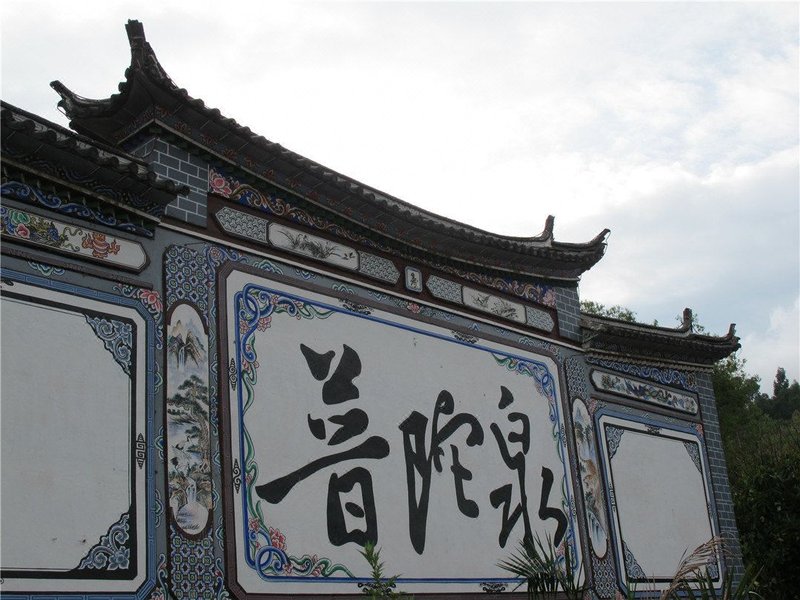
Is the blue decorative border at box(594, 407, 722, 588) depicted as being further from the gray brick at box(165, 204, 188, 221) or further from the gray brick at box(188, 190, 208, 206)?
the gray brick at box(165, 204, 188, 221)

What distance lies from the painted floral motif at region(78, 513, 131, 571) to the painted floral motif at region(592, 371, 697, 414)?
20.2 feet

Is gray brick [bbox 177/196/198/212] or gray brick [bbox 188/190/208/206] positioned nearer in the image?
gray brick [bbox 177/196/198/212]

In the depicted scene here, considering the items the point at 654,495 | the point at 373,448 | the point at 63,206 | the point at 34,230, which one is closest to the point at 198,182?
the point at 63,206

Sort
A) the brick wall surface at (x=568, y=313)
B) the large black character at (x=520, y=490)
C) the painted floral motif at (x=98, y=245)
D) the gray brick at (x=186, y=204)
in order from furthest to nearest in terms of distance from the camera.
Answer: the brick wall surface at (x=568, y=313)
the large black character at (x=520, y=490)
the gray brick at (x=186, y=204)
the painted floral motif at (x=98, y=245)

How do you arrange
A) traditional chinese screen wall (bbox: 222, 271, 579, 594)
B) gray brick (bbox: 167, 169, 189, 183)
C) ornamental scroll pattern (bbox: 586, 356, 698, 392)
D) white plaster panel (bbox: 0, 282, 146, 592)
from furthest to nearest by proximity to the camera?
ornamental scroll pattern (bbox: 586, 356, 698, 392) < gray brick (bbox: 167, 169, 189, 183) < traditional chinese screen wall (bbox: 222, 271, 579, 594) < white plaster panel (bbox: 0, 282, 146, 592)

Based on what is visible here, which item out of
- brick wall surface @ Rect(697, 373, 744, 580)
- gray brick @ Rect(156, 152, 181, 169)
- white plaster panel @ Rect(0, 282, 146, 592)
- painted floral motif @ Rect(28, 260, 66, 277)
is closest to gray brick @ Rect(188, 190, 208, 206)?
gray brick @ Rect(156, 152, 181, 169)

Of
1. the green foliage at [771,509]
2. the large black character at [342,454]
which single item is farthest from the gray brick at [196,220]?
the green foliage at [771,509]

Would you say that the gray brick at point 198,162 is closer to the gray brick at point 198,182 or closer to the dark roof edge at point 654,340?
the gray brick at point 198,182

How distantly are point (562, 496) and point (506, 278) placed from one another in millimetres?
2385

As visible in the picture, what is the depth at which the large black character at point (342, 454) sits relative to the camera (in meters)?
7.38

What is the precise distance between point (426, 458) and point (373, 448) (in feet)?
2.23

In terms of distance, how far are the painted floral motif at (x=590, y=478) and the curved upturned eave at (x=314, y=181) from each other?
1685 mm

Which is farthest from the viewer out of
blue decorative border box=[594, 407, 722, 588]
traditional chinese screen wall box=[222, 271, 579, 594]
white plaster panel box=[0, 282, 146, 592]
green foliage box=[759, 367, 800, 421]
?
green foliage box=[759, 367, 800, 421]

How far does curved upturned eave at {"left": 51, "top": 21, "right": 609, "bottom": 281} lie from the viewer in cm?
727
